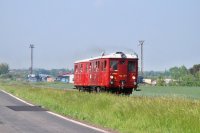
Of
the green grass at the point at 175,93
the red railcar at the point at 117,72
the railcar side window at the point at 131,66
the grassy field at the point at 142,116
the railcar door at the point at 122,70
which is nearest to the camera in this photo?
the grassy field at the point at 142,116

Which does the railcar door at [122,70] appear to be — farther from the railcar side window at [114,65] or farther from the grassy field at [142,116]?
the grassy field at [142,116]

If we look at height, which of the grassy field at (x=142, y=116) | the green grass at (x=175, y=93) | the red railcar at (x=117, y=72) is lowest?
the grassy field at (x=142, y=116)

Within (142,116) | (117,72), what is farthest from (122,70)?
(142,116)

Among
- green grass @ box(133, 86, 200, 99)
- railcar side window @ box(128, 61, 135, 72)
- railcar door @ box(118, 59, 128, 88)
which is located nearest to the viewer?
green grass @ box(133, 86, 200, 99)

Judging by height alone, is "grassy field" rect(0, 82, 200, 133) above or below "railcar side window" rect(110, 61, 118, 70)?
below

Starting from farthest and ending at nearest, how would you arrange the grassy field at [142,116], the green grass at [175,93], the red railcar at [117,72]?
the red railcar at [117,72] < the green grass at [175,93] < the grassy field at [142,116]

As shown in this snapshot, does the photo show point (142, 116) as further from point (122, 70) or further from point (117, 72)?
point (122, 70)

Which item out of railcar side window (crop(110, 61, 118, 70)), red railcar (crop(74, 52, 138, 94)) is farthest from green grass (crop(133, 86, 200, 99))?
railcar side window (crop(110, 61, 118, 70))

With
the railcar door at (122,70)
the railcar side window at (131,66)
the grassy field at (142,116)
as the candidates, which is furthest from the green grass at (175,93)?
the grassy field at (142,116)

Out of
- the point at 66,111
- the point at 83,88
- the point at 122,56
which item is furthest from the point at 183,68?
the point at 66,111

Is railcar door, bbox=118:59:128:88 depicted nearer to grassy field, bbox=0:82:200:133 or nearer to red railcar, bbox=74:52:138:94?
red railcar, bbox=74:52:138:94

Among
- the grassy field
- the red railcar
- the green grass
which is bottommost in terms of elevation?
the grassy field

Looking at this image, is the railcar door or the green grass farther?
the railcar door

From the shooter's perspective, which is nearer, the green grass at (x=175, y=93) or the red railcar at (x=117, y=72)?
the green grass at (x=175, y=93)
